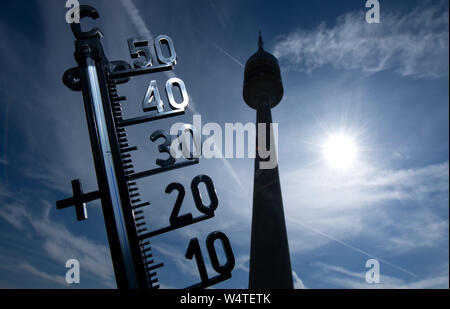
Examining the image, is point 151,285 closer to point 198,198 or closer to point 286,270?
point 198,198

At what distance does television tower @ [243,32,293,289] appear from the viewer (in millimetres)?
29008

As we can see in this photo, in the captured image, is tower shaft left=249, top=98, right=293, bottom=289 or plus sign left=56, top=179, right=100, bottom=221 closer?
plus sign left=56, top=179, right=100, bottom=221

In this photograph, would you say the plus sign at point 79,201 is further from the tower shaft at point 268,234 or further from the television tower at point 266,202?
the television tower at point 266,202

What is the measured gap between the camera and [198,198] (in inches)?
313

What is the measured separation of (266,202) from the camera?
3472 centimetres

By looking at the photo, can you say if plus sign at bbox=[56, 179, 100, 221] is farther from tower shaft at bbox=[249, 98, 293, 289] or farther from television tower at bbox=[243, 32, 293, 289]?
television tower at bbox=[243, 32, 293, 289]

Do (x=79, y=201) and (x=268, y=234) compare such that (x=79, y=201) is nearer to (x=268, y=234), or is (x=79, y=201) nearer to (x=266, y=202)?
(x=268, y=234)

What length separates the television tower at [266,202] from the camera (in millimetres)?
29008

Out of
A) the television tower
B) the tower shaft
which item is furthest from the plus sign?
the television tower

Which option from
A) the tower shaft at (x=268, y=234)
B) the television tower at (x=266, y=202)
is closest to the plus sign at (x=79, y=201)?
the tower shaft at (x=268, y=234)

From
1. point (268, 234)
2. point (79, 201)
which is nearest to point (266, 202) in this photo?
point (268, 234)

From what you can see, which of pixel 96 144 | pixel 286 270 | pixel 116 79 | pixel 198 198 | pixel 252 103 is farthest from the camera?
pixel 252 103
